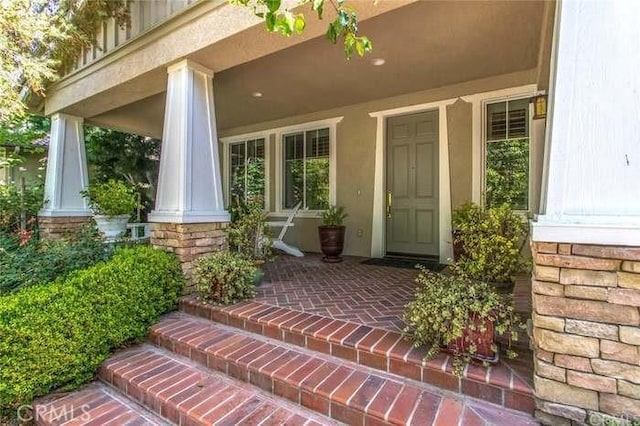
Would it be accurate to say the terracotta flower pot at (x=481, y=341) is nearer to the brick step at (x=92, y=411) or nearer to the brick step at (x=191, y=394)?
the brick step at (x=191, y=394)

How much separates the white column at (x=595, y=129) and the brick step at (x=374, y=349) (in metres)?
0.78

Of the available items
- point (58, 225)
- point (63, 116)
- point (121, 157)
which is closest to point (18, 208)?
point (58, 225)

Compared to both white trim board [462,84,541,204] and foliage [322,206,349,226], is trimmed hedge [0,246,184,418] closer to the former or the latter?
foliage [322,206,349,226]

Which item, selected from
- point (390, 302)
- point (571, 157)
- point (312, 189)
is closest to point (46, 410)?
point (390, 302)

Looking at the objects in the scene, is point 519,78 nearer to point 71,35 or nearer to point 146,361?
point 146,361

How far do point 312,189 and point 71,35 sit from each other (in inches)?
157

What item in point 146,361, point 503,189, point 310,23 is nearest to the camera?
point 146,361

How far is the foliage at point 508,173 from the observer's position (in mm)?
4148

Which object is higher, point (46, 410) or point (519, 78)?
point (519, 78)

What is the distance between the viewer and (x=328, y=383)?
185 cm

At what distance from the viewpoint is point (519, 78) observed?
158 inches

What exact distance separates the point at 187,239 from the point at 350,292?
5.69 feet

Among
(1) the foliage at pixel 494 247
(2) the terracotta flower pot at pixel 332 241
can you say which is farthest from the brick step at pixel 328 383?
(2) the terracotta flower pot at pixel 332 241

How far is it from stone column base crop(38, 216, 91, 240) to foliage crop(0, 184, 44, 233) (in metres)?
0.33
